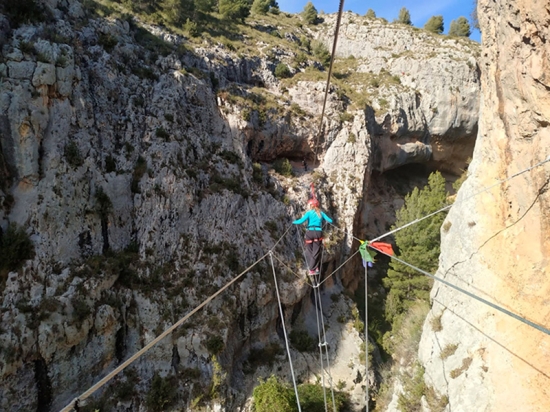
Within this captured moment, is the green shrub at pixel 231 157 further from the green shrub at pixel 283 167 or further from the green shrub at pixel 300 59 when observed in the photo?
the green shrub at pixel 300 59

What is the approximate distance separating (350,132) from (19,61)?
18457 millimetres

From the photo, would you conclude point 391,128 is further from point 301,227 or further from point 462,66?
point 301,227

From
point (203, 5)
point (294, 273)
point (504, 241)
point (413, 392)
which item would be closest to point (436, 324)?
point (413, 392)

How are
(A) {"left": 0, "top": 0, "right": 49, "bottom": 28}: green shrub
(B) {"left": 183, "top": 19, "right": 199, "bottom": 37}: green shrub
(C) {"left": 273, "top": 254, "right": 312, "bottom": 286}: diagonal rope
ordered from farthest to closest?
(B) {"left": 183, "top": 19, "right": 199, "bottom": 37}: green shrub, (C) {"left": 273, "top": 254, "right": 312, "bottom": 286}: diagonal rope, (A) {"left": 0, "top": 0, "right": 49, "bottom": 28}: green shrub

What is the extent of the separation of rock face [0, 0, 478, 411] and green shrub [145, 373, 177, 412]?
24cm

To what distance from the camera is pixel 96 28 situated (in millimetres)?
17656

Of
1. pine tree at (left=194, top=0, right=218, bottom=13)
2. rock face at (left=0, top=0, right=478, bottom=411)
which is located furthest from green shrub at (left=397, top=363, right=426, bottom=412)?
pine tree at (left=194, top=0, right=218, bottom=13)

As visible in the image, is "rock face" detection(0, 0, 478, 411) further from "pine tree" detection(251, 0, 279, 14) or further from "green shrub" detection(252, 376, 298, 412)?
"pine tree" detection(251, 0, 279, 14)

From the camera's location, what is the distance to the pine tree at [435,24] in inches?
1432

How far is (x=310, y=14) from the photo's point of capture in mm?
39344

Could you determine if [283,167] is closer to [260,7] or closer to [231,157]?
[231,157]

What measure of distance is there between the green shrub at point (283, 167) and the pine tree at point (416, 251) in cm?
789

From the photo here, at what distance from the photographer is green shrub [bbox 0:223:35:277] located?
10367 millimetres

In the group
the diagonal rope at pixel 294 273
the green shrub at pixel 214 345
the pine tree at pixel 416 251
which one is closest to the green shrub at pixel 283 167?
the diagonal rope at pixel 294 273
